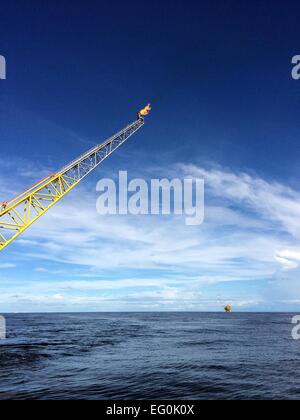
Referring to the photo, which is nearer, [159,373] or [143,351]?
[159,373]

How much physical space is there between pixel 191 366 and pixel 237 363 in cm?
546

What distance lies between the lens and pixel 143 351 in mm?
39469

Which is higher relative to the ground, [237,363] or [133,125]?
[133,125]

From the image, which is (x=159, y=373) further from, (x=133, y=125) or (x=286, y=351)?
(x=133, y=125)

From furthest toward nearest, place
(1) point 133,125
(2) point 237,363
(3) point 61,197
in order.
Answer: (1) point 133,125 < (3) point 61,197 < (2) point 237,363
